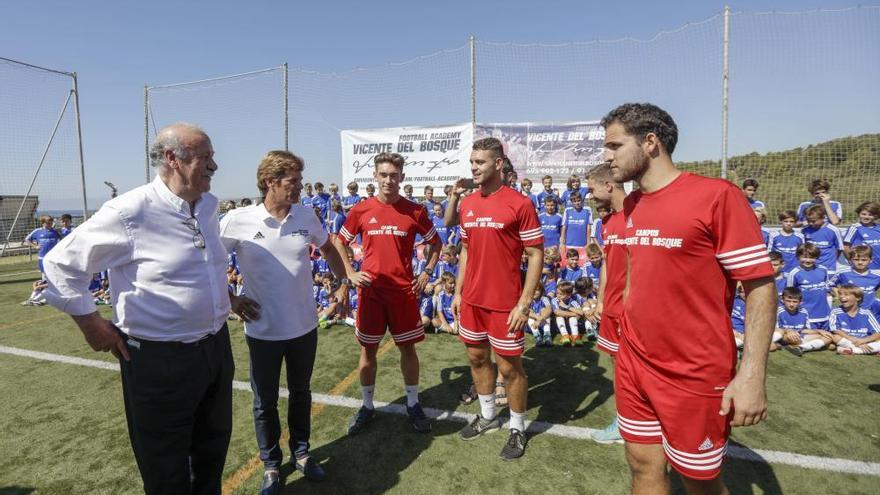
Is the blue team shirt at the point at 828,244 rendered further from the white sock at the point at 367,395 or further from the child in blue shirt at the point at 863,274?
the white sock at the point at 367,395

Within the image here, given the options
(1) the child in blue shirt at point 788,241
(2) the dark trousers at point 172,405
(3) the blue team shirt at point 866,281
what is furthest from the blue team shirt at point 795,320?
(2) the dark trousers at point 172,405

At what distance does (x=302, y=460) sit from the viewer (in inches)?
122

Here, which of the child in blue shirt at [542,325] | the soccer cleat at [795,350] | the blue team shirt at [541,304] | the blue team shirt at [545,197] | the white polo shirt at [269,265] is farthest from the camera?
the blue team shirt at [545,197]

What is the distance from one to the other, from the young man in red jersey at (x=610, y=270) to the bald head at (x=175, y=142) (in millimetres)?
2901

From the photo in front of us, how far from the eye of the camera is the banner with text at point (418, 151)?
11.5 meters

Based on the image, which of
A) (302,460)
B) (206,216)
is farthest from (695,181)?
(302,460)

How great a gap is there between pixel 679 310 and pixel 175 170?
252cm

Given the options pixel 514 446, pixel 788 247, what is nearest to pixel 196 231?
pixel 514 446

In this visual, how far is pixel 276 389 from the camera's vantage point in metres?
2.97

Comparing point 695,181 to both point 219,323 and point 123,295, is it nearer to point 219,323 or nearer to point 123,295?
point 219,323

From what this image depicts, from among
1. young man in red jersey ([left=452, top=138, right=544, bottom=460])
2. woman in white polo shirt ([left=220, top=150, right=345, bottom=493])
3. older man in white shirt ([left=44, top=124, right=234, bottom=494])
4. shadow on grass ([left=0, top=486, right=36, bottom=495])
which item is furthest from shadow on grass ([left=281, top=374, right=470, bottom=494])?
shadow on grass ([left=0, top=486, right=36, bottom=495])

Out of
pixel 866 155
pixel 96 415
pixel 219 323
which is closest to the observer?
pixel 219 323

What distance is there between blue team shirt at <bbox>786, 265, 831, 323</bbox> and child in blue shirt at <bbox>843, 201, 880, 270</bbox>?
1.15m

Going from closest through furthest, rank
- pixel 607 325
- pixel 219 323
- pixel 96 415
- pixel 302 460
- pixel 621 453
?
pixel 219 323, pixel 302 460, pixel 621 453, pixel 607 325, pixel 96 415
